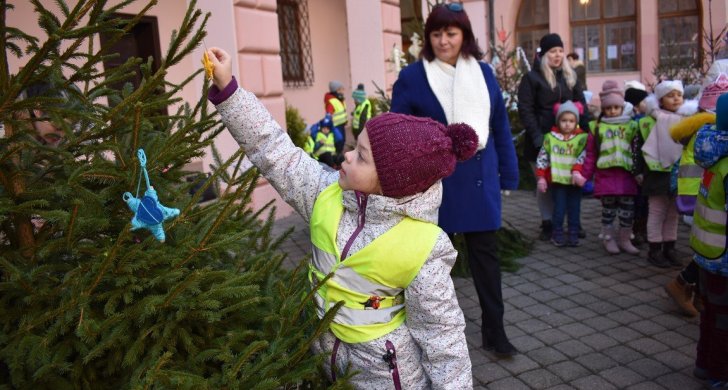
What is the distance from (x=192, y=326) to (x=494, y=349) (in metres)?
2.75

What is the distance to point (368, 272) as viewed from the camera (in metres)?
2.03

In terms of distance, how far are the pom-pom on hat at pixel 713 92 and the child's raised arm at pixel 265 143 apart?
11.5 feet

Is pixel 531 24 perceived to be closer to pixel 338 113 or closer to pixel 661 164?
pixel 338 113

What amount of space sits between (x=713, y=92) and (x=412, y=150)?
3.58 meters

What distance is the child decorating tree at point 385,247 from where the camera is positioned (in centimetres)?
201

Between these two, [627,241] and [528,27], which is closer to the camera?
[627,241]

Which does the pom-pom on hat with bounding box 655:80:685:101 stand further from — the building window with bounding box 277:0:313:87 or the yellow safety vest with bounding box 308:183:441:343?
the building window with bounding box 277:0:313:87

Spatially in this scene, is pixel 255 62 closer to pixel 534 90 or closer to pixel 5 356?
pixel 534 90

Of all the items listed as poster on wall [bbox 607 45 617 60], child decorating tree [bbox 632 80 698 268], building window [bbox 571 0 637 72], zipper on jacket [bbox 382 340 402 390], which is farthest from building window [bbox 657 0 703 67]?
zipper on jacket [bbox 382 340 402 390]

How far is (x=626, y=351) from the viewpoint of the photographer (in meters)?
4.15

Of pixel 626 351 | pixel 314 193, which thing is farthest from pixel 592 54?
pixel 314 193

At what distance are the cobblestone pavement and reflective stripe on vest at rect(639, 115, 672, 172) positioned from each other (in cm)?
83

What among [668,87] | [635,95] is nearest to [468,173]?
[668,87]

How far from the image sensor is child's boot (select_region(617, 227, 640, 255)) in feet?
20.4
